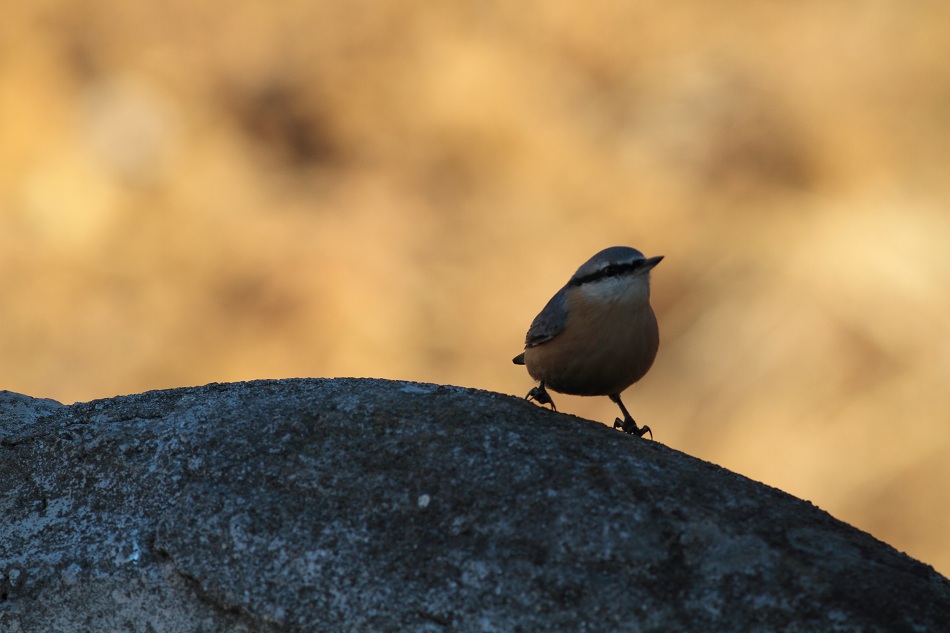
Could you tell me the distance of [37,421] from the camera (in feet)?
13.9

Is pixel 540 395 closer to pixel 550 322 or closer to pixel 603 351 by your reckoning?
pixel 550 322

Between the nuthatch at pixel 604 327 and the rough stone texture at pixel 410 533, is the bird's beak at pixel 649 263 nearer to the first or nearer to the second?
the nuthatch at pixel 604 327

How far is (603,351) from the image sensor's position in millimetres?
4547

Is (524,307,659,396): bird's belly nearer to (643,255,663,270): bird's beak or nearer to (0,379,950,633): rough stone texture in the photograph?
(643,255,663,270): bird's beak

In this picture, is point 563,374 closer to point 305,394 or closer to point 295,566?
point 305,394

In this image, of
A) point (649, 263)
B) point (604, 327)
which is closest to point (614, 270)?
point (649, 263)

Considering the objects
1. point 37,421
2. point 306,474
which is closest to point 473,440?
point 306,474

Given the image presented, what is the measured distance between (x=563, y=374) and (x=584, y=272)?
0.48m

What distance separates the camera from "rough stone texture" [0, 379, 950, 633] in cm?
293

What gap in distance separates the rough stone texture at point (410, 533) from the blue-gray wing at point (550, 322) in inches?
33.5

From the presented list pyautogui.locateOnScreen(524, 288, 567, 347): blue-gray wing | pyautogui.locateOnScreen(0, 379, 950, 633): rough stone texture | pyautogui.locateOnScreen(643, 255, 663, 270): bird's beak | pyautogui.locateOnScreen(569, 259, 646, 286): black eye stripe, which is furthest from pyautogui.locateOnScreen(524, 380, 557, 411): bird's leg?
pyautogui.locateOnScreen(0, 379, 950, 633): rough stone texture

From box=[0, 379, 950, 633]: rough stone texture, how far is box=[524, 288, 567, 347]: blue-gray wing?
851 mm

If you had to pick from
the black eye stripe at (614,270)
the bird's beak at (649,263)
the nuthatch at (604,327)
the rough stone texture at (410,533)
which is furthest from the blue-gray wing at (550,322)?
the rough stone texture at (410,533)

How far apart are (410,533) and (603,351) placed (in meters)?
1.63
